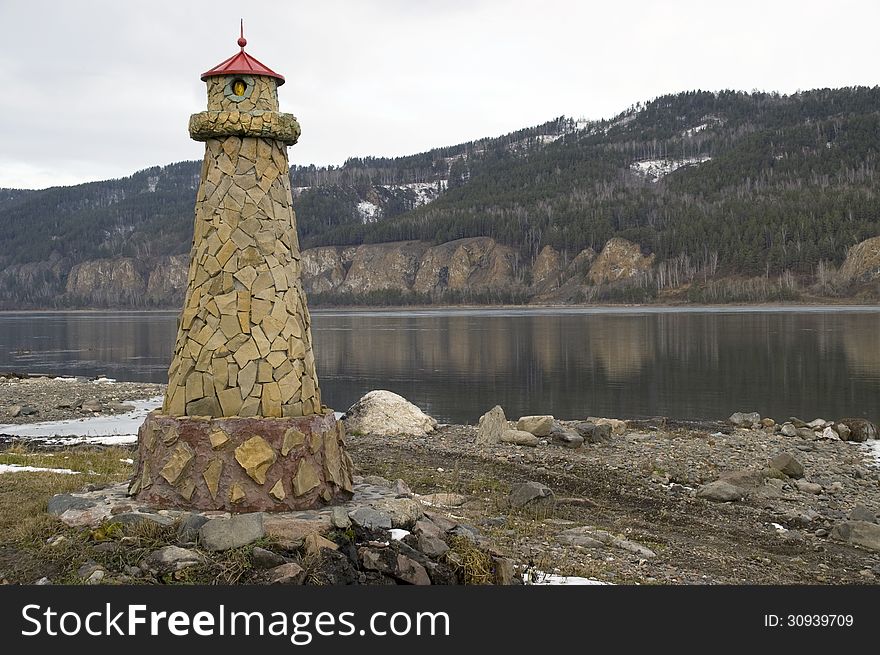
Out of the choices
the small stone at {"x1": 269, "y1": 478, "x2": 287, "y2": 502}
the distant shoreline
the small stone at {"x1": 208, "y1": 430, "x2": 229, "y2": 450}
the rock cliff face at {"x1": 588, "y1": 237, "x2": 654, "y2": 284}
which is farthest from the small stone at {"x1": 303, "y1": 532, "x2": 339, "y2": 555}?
the rock cliff face at {"x1": 588, "y1": 237, "x2": 654, "y2": 284}

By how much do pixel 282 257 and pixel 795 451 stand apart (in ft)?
51.8

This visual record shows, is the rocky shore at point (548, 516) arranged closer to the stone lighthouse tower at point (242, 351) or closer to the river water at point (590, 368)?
the stone lighthouse tower at point (242, 351)

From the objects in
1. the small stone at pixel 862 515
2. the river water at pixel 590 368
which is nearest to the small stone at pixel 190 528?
the small stone at pixel 862 515

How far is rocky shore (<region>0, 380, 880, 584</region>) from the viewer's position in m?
7.83

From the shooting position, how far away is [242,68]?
9594 millimetres

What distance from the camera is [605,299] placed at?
16612 centimetres

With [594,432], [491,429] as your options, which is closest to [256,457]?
[491,429]

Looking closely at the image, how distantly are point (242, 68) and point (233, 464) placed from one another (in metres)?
4.41

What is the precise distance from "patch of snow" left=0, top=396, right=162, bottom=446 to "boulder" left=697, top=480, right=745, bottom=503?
1427cm

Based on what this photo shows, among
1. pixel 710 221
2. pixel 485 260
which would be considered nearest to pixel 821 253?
pixel 710 221

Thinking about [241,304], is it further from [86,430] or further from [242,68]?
[86,430]

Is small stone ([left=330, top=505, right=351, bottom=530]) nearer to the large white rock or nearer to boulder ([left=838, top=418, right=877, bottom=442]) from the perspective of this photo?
the large white rock

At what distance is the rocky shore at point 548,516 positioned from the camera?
7828 millimetres

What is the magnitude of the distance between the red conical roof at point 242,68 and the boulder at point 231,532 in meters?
4.91
